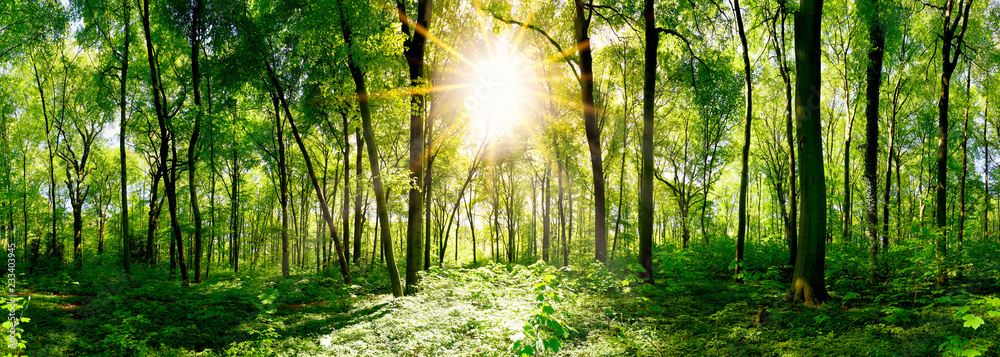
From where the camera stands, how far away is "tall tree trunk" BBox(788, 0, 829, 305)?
20.1 ft

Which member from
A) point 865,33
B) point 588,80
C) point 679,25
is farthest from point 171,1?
point 865,33

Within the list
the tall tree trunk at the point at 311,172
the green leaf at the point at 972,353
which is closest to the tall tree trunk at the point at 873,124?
the green leaf at the point at 972,353

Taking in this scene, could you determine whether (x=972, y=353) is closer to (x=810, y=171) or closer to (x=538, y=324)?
(x=538, y=324)

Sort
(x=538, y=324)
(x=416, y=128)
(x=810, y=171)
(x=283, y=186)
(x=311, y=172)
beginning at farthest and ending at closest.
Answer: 1. (x=283, y=186)
2. (x=311, y=172)
3. (x=416, y=128)
4. (x=810, y=171)
5. (x=538, y=324)

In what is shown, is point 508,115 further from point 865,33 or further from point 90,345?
point 90,345

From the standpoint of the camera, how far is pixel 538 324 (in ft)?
13.4

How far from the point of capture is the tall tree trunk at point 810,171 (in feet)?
20.1

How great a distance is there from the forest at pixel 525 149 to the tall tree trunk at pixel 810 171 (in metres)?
0.03

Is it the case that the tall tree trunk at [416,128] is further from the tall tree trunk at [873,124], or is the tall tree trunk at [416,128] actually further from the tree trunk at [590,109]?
the tall tree trunk at [873,124]

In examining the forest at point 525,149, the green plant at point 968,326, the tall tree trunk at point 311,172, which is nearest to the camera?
the green plant at point 968,326

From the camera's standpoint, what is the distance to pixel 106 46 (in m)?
13.9

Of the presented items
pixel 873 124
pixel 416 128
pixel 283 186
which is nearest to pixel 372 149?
pixel 416 128

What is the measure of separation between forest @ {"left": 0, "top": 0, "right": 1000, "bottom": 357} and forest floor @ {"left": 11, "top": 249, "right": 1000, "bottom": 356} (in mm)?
55

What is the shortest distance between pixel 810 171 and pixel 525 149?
49.3ft
